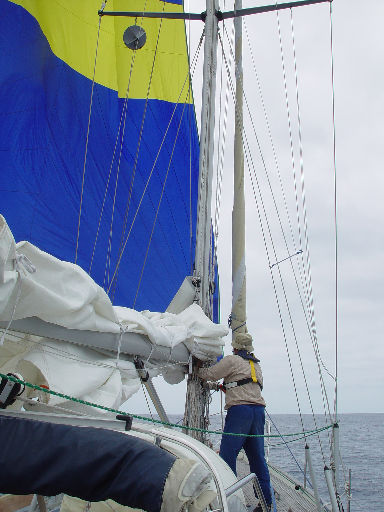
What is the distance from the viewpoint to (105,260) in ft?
14.2

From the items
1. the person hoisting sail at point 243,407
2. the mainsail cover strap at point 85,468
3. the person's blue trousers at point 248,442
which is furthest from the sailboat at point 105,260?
the person's blue trousers at point 248,442

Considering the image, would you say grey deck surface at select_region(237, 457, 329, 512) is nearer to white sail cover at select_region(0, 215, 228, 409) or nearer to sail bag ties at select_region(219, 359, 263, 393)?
sail bag ties at select_region(219, 359, 263, 393)

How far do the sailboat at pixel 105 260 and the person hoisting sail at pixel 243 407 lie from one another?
0.16 meters

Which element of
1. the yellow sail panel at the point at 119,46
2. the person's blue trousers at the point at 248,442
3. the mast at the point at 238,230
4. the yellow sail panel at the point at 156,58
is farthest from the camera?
the yellow sail panel at the point at 156,58

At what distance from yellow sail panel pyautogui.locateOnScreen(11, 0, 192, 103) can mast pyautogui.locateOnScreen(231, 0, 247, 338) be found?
917 millimetres

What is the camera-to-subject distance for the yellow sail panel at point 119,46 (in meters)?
4.62

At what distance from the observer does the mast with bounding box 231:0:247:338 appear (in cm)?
420

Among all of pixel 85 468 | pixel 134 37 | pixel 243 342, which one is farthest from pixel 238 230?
pixel 85 468

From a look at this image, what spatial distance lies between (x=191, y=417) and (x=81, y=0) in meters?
4.08

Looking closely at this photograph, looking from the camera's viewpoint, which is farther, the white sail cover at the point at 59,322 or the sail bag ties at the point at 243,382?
the sail bag ties at the point at 243,382

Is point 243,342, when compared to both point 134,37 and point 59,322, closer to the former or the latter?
point 59,322

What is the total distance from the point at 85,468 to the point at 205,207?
10.4 feet

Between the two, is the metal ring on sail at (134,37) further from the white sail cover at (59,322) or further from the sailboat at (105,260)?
the white sail cover at (59,322)

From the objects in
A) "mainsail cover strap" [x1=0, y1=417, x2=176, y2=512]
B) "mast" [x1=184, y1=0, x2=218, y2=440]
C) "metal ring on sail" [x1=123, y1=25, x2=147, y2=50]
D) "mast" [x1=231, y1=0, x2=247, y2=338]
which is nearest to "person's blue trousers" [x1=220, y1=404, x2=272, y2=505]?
"mast" [x1=184, y1=0, x2=218, y2=440]
